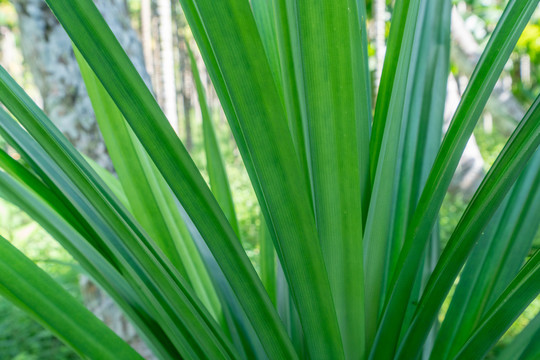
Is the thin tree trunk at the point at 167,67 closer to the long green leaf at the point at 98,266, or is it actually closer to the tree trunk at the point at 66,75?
the tree trunk at the point at 66,75

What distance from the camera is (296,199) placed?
0.80 feet

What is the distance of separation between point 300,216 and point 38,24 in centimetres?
124

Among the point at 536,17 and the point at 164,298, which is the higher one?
the point at 536,17

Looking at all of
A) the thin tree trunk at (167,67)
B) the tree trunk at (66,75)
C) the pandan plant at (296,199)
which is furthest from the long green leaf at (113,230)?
the thin tree trunk at (167,67)

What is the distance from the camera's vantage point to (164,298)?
325 millimetres

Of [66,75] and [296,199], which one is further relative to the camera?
[66,75]

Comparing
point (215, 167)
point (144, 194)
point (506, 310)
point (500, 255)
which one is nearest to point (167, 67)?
point (215, 167)

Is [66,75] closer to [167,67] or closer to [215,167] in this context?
[215,167]

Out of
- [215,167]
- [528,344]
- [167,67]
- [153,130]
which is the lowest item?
[528,344]

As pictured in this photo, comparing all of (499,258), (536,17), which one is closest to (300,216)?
(499,258)

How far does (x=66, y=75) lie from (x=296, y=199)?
119 centimetres

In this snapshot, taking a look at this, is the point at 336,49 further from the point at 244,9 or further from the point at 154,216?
the point at 154,216

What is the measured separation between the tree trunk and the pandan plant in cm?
87

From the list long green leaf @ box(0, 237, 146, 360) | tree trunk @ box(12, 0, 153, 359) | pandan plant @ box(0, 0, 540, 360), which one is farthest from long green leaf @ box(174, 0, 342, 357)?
tree trunk @ box(12, 0, 153, 359)
